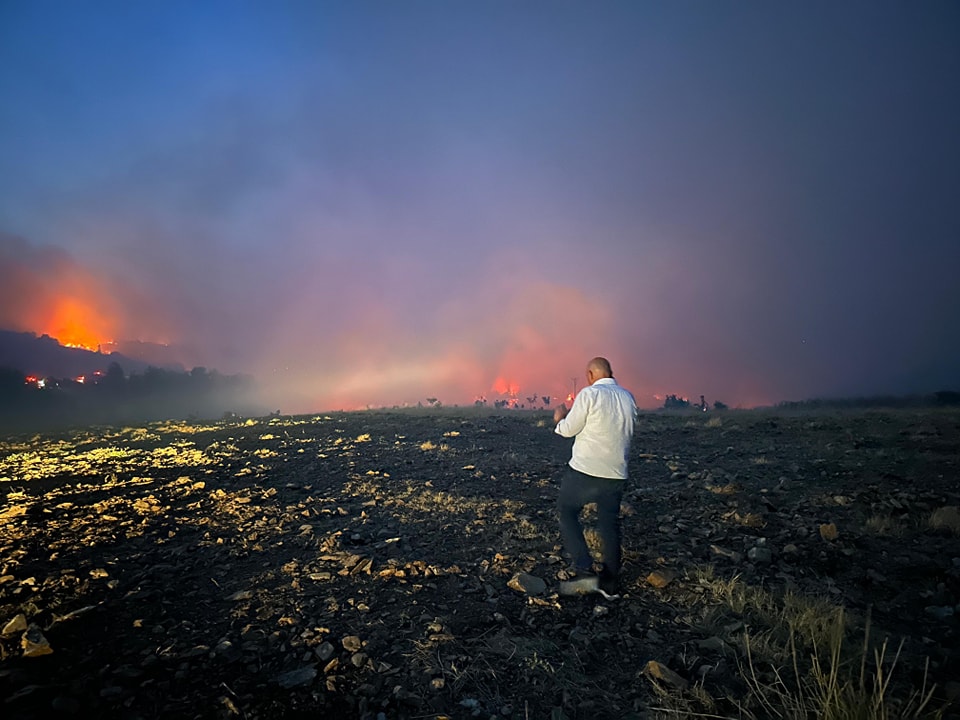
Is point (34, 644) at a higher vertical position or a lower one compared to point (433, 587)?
higher

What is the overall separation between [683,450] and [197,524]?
12.9m

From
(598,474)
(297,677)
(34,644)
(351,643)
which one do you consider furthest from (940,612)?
(34,644)

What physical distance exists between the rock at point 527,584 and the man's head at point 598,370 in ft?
8.46

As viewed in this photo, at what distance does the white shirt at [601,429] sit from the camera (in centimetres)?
532

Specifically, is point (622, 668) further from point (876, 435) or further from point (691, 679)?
point (876, 435)

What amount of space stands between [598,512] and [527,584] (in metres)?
1.23

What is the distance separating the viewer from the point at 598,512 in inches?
207

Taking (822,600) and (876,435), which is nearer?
Result: (822,600)

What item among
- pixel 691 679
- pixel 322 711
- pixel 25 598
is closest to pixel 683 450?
pixel 691 679

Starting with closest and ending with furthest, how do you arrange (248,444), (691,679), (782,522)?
(691,679)
(782,522)
(248,444)

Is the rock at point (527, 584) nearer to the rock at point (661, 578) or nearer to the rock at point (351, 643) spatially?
the rock at point (661, 578)

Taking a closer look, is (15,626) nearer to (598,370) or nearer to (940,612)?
(598,370)

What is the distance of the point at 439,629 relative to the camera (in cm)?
443

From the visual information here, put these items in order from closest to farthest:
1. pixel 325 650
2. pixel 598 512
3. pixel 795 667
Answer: pixel 795 667
pixel 325 650
pixel 598 512
